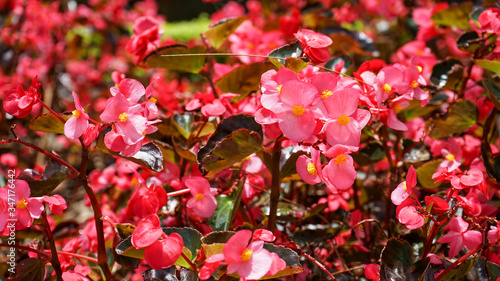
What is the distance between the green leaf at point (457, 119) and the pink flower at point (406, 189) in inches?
9.8

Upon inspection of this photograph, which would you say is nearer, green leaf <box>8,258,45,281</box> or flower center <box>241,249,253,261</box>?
flower center <box>241,249,253,261</box>

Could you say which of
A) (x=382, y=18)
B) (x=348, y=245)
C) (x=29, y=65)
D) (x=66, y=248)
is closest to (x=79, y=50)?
(x=29, y=65)

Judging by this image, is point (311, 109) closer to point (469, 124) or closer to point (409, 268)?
point (409, 268)

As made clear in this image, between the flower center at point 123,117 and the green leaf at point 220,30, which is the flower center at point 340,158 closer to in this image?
the flower center at point 123,117

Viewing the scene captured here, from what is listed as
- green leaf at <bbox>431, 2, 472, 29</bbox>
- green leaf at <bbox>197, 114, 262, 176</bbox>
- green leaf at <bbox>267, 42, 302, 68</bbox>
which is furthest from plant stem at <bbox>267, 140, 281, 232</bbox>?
green leaf at <bbox>431, 2, 472, 29</bbox>

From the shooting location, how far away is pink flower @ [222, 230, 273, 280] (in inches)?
17.5

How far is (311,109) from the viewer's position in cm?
52

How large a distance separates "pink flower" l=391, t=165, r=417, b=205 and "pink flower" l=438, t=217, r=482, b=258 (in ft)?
0.31

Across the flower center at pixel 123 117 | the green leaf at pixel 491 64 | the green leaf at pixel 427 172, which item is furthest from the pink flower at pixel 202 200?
the green leaf at pixel 491 64

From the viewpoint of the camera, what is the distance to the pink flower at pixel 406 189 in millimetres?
539

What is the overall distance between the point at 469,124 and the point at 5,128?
1438 mm

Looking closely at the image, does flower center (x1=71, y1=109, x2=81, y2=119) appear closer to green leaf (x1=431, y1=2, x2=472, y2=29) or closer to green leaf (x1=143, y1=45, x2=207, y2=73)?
green leaf (x1=143, y1=45, x2=207, y2=73)

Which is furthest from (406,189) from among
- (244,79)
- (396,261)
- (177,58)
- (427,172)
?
(177,58)

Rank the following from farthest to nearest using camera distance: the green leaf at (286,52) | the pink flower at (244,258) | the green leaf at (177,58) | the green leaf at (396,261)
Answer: the green leaf at (177,58), the green leaf at (286,52), the green leaf at (396,261), the pink flower at (244,258)
